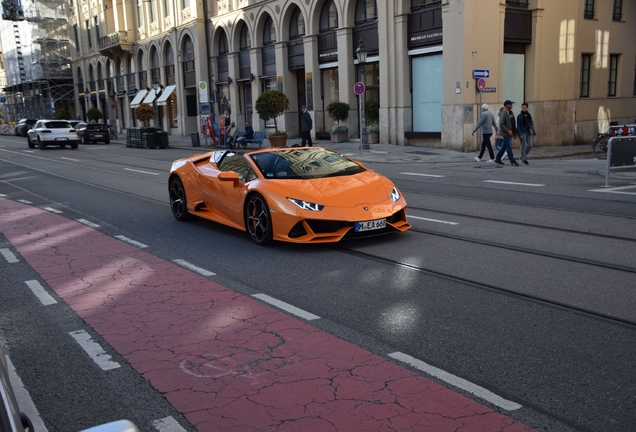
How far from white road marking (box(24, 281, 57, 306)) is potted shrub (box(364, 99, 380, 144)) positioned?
23230 millimetres

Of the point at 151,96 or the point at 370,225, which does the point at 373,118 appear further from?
the point at 151,96

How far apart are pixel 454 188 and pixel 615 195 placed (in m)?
3.30

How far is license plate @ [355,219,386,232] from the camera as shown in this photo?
7875 millimetres

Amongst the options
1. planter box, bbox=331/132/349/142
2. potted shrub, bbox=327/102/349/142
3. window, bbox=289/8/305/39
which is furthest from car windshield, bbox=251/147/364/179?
window, bbox=289/8/305/39

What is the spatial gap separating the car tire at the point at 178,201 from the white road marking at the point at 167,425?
6968mm

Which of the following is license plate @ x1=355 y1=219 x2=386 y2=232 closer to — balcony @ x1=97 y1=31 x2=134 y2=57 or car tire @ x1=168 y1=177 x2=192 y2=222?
car tire @ x1=168 y1=177 x2=192 y2=222

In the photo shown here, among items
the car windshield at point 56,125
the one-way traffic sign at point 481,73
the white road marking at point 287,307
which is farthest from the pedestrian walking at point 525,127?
the car windshield at point 56,125

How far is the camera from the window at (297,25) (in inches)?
1372

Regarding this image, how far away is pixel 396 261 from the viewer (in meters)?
7.27

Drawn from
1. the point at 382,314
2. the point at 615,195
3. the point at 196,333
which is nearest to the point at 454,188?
the point at 615,195

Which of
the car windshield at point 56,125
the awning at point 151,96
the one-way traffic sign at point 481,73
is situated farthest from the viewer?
the awning at point 151,96

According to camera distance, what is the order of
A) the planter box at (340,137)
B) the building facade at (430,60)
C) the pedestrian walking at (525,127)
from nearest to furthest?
the pedestrian walking at (525,127) → the building facade at (430,60) → the planter box at (340,137)

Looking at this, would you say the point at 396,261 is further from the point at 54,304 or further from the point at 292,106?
the point at 292,106

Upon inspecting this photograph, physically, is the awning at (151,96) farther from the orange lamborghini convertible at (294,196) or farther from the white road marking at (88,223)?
the orange lamborghini convertible at (294,196)
